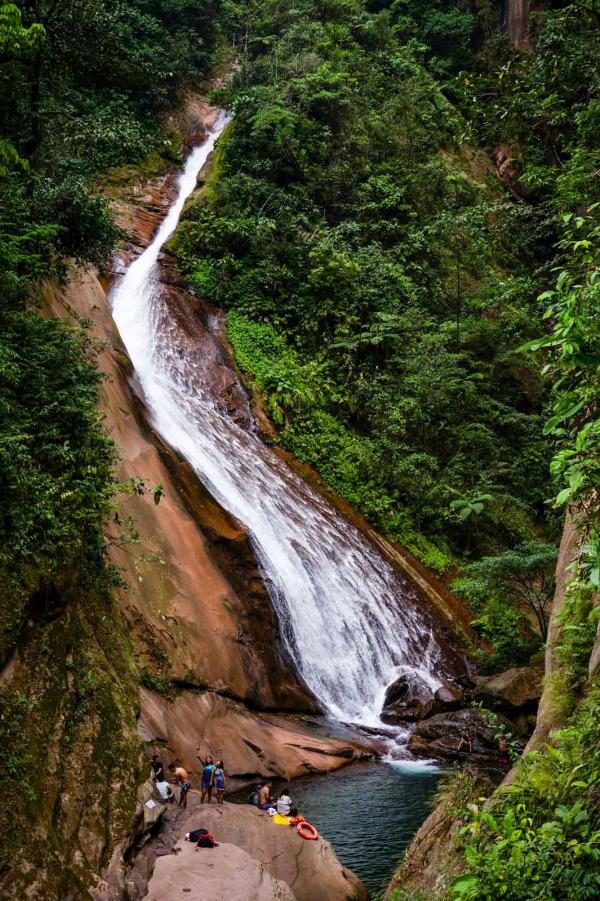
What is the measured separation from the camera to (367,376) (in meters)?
22.7

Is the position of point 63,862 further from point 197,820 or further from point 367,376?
point 367,376

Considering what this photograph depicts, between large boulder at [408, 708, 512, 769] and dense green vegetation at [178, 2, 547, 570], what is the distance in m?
5.41

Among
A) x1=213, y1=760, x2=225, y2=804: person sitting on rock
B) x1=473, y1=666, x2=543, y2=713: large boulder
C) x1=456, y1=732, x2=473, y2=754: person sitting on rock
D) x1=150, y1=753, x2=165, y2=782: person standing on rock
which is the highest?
x1=150, y1=753, x2=165, y2=782: person standing on rock

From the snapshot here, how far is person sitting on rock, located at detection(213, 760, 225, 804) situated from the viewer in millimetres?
9414

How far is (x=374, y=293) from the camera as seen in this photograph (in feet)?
78.1

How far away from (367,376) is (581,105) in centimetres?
1292

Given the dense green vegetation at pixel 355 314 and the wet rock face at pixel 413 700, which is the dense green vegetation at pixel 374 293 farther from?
the wet rock face at pixel 413 700

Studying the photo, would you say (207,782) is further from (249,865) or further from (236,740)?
(249,865)

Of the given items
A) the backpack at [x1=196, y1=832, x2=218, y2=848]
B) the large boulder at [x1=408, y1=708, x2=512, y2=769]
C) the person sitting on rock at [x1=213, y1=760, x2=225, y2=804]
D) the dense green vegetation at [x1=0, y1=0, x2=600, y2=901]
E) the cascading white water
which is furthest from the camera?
the cascading white water

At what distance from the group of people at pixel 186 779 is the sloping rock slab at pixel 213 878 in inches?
58.4

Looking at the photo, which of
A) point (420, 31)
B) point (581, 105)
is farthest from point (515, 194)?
point (581, 105)

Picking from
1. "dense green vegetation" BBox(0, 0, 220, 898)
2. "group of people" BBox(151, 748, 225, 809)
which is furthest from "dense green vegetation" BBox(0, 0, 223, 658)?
"group of people" BBox(151, 748, 225, 809)

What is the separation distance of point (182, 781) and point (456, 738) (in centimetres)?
617

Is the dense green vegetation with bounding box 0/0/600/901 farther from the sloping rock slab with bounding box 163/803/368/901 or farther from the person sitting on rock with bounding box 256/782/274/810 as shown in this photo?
the person sitting on rock with bounding box 256/782/274/810
